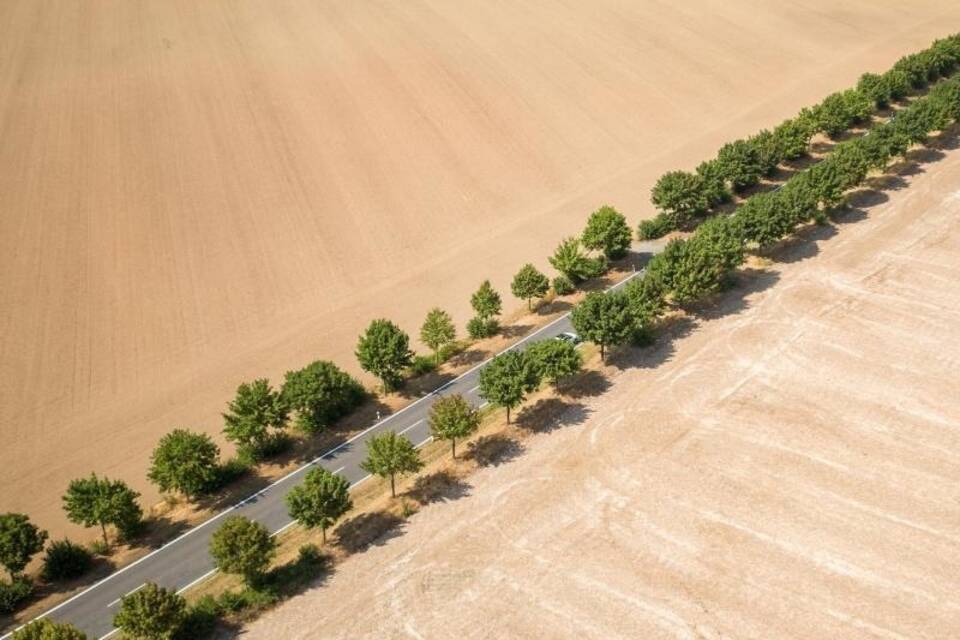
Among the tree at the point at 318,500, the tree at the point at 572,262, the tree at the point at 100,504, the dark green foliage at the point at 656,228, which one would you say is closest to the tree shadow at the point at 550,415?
the tree at the point at 318,500

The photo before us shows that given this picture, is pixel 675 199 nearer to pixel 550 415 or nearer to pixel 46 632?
pixel 550 415

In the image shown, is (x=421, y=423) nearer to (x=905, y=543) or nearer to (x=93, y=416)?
(x=93, y=416)

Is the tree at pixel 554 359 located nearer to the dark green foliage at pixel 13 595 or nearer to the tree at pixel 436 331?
the tree at pixel 436 331

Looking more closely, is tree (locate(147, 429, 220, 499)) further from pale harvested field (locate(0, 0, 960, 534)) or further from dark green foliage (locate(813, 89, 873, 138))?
dark green foliage (locate(813, 89, 873, 138))

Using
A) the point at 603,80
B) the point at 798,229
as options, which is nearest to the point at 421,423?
the point at 798,229

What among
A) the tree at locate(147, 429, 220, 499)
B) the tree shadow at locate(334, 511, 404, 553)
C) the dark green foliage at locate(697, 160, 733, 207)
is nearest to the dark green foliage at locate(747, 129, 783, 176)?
the dark green foliage at locate(697, 160, 733, 207)
